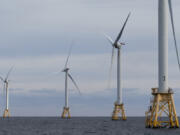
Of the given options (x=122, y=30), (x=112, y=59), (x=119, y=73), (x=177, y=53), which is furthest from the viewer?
(x=119, y=73)

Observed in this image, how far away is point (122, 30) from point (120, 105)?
2100 inches

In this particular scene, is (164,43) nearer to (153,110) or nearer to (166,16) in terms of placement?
(166,16)

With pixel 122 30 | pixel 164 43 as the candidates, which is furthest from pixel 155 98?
pixel 122 30

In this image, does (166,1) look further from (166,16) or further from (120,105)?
(120,105)

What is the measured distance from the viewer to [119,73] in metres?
185

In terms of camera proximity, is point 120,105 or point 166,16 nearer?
point 166,16

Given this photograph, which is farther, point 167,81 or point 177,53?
point 167,81

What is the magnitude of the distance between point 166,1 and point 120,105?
9815 cm

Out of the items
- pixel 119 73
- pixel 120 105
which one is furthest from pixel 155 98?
pixel 120 105

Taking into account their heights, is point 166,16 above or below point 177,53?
above

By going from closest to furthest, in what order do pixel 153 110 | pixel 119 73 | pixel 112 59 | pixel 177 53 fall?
pixel 177 53
pixel 153 110
pixel 112 59
pixel 119 73

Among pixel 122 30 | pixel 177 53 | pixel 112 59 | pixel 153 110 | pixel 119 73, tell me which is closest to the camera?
pixel 177 53

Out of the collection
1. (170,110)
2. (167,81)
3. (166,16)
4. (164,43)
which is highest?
(166,16)

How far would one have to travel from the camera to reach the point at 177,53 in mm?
90938
